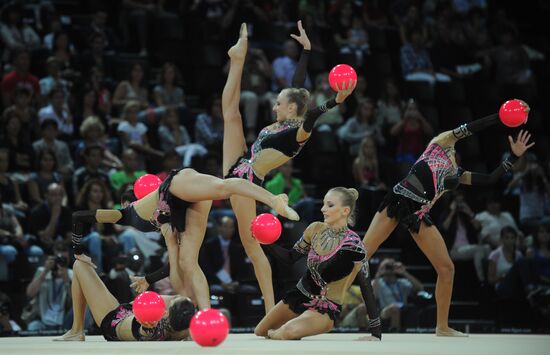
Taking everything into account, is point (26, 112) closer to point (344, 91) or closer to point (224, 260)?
point (224, 260)

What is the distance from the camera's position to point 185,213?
20.9ft

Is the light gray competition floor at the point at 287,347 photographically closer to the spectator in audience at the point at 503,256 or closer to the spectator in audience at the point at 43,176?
the spectator in audience at the point at 43,176

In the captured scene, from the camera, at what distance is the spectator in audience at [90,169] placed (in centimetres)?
976

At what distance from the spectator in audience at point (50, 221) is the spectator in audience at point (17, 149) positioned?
0.63 metres

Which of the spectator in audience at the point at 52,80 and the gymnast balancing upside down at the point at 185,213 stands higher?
the spectator in audience at the point at 52,80

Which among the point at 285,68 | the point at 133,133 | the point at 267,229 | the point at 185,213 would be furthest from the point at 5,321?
the point at 285,68

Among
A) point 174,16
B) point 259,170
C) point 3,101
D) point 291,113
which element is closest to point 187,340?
point 259,170

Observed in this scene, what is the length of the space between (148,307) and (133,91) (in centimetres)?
562

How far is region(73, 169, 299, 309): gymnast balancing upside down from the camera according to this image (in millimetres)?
5969

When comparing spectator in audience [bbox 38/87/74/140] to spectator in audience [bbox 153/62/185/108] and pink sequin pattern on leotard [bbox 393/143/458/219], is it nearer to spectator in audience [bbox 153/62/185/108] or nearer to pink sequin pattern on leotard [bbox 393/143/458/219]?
spectator in audience [bbox 153/62/185/108]

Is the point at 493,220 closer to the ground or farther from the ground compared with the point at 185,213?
closer to the ground

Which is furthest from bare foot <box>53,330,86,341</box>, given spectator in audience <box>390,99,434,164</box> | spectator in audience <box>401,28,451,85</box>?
spectator in audience <box>401,28,451,85</box>

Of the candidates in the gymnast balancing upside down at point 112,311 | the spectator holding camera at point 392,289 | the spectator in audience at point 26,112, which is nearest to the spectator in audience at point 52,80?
the spectator in audience at point 26,112

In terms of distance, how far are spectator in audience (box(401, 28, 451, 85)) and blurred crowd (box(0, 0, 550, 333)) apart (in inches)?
0.9
